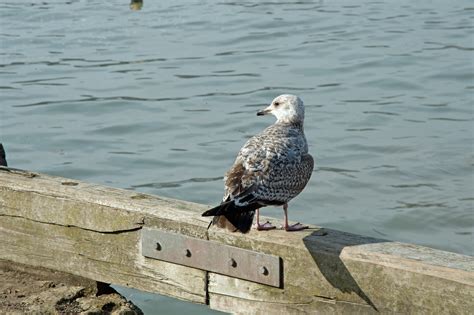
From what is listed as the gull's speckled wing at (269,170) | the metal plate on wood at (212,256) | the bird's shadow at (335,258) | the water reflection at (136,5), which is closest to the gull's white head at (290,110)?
the gull's speckled wing at (269,170)

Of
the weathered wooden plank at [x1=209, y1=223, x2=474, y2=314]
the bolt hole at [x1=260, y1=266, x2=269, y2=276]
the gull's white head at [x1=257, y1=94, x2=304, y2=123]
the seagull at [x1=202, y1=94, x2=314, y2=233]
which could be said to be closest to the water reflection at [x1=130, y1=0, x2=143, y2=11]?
the gull's white head at [x1=257, y1=94, x2=304, y2=123]

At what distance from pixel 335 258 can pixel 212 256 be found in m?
0.56

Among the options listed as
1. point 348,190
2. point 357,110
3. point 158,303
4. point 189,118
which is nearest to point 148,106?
point 189,118

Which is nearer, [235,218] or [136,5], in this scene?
[235,218]

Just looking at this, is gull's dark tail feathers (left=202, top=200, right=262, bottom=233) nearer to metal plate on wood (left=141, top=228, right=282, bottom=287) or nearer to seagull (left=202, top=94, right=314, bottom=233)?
seagull (left=202, top=94, right=314, bottom=233)

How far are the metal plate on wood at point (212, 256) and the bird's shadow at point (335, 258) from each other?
0.16 m

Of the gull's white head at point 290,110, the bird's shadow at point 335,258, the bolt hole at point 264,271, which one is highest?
the gull's white head at point 290,110

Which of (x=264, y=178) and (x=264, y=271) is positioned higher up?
(x=264, y=178)

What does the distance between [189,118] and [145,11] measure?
6966mm

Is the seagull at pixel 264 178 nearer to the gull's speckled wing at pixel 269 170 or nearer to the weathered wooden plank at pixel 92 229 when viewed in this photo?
the gull's speckled wing at pixel 269 170

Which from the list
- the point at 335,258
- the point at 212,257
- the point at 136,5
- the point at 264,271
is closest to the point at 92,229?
the point at 212,257

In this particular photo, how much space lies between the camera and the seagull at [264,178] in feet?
13.4

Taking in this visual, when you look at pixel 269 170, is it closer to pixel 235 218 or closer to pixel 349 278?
Result: pixel 235 218

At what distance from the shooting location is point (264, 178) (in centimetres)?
433
